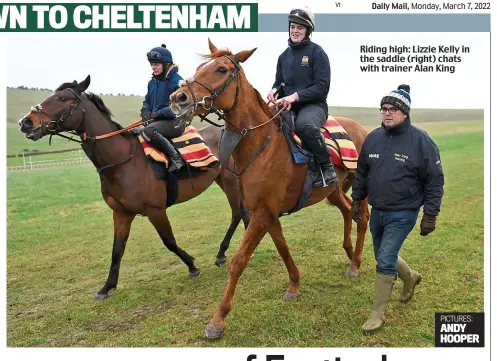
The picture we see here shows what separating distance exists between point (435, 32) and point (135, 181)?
4.43 meters

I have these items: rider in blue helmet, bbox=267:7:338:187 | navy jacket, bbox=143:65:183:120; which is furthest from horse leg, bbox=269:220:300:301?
navy jacket, bbox=143:65:183:120

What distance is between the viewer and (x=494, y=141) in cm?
484

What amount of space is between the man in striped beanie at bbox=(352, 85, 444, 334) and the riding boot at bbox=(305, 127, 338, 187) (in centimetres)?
54

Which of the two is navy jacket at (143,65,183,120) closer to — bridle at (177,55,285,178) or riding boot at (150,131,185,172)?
riding boot at (150,131,185,172)

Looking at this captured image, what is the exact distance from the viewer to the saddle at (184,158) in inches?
226

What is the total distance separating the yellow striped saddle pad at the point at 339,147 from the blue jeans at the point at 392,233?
46.6 inches

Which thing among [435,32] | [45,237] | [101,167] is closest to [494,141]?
[435,32]

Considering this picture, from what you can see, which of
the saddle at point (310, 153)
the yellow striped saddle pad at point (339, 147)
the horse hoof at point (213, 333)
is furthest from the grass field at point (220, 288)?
the yellow striped saddle pad at point (339, 147)

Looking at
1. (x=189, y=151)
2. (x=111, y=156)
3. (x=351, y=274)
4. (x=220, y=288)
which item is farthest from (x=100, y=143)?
(x=351, y=274)

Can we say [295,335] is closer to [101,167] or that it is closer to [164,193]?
[164,193]

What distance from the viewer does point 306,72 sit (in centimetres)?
461

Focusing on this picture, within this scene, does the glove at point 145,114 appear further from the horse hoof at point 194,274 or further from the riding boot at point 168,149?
the horse hoof at point 194,274

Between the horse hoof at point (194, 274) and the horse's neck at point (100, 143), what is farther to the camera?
the horse hoof at point (194, 274)

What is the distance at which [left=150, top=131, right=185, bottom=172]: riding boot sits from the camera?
5.74m
